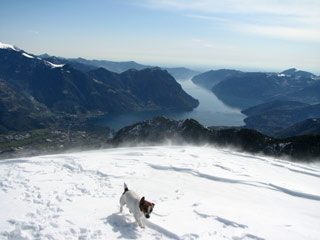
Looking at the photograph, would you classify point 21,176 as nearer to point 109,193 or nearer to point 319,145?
point 109,193

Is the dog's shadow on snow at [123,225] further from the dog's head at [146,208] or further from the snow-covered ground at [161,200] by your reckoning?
the dog's head at [146,208]

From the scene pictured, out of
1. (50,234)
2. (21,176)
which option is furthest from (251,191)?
(21,176)

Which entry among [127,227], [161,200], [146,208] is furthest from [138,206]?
[161,200]

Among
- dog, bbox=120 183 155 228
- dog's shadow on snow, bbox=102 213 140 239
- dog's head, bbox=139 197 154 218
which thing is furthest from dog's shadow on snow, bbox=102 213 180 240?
dog's head, bbox=139 197 154 218

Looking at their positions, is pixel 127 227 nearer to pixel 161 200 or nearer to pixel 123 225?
pixel 123 225

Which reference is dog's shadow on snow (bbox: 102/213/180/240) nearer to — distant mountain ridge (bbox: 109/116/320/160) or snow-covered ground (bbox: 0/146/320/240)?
snow-covered ground (bbox: 0/146/320/240)
